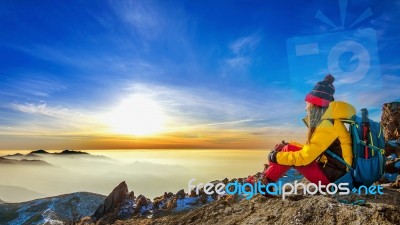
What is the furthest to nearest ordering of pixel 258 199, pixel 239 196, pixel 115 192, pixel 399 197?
pixel 115 192 → pixel 239 196 → pixel 258 199 → pixel 399 197

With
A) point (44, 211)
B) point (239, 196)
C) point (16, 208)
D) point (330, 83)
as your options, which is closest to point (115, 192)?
point (239, 196)

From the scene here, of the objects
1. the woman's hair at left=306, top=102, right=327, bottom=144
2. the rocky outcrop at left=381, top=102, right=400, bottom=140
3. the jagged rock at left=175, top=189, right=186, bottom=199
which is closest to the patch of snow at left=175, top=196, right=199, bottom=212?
the jagged rock at left=175, top=189, right=186, bottom=199

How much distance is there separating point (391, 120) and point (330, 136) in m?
46.0

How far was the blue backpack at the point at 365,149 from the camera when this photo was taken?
7777mm

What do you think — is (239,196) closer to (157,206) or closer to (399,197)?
(399,197)

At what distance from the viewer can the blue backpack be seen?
778 centimetres

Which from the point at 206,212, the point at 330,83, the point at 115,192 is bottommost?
the point at 115,192

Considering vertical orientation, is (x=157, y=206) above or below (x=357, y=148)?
below

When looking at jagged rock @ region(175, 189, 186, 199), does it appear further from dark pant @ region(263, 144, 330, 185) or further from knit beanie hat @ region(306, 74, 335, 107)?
knit beanie hat @ region(306, 74, 335, 107)

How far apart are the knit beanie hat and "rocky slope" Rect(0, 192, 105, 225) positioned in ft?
453

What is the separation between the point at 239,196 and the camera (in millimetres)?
13727

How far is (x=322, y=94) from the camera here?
327 inches

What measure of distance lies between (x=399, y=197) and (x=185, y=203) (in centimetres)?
2041

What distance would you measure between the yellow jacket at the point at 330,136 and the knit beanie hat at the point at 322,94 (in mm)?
382
